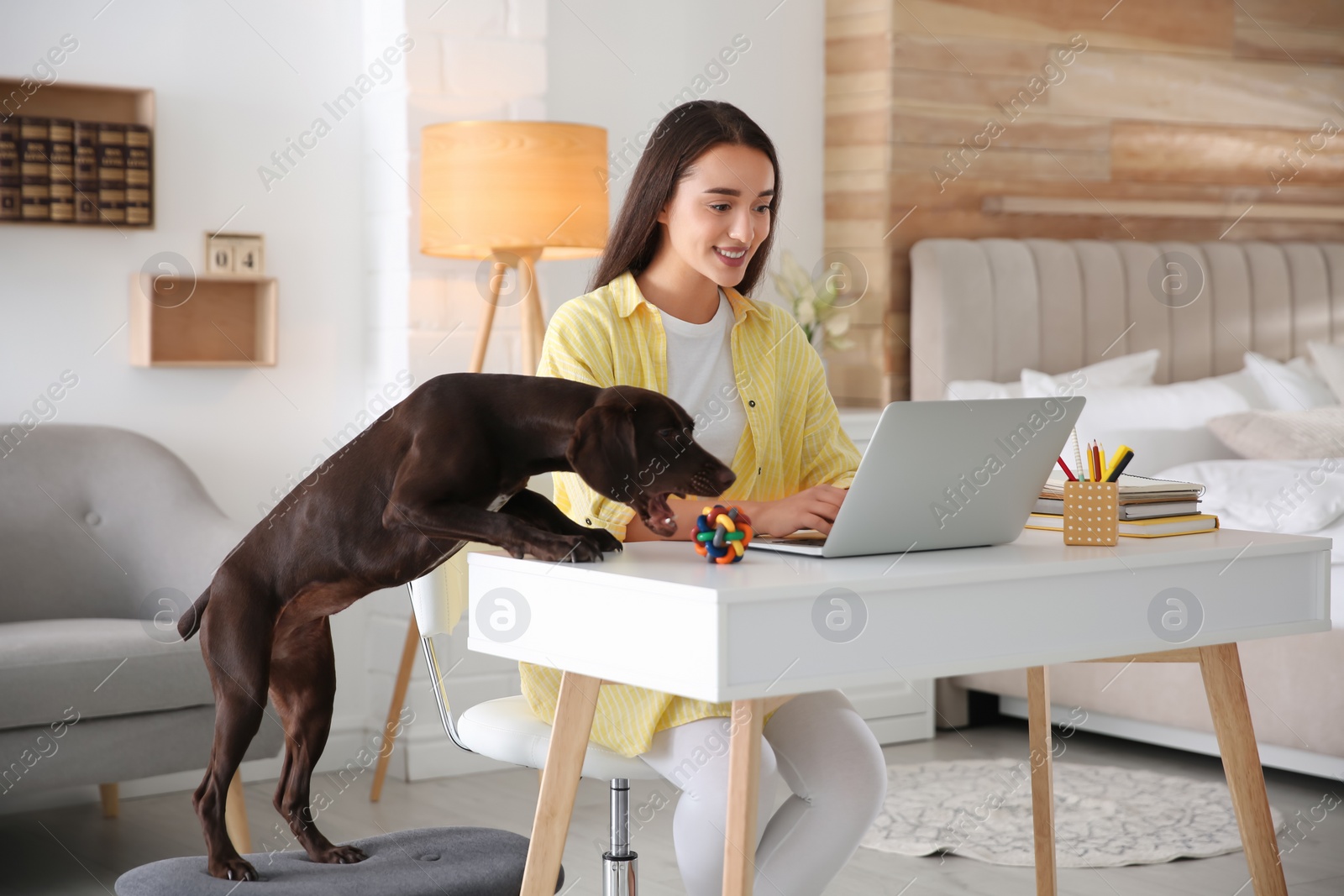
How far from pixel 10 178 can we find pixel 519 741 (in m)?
2.03

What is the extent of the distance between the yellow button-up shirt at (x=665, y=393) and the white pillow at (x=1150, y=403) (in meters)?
2.01

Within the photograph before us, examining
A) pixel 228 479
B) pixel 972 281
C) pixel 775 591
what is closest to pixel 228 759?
pixel 775 591

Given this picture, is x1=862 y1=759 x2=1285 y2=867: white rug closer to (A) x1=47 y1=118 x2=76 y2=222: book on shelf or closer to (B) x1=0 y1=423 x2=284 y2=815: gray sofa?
(B) x1=0 y1=423 x2=284 y2=815: gray sofa

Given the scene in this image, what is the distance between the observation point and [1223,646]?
6.28 ft

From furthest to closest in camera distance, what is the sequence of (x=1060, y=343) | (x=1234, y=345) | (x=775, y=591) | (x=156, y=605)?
1. (x=1234, y=345)
2. (x=1060, y=343)
3. (x=156, y=605)
4. (x=775, y=591)

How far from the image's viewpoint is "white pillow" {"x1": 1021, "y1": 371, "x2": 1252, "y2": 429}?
4.09 meters

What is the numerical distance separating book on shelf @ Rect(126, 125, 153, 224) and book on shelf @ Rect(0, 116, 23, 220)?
229 millimetres

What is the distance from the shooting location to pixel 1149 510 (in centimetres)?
191

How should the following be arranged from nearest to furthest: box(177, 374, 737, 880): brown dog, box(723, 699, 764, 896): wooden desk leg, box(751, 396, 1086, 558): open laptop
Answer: box(177, 374, 737, 880): brown dog, box(723, 699, 764, 896): wooden desk leg, box(751, 396, 1086, 558): open laptop

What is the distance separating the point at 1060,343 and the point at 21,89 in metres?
2.91

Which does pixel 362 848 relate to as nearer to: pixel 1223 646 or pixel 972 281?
pixel 1223 646

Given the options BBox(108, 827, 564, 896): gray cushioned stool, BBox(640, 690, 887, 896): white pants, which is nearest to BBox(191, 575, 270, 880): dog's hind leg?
BBox(108, 827, 564, 896): gray cushioned stool

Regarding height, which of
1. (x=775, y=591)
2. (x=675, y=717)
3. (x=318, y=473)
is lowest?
(x=675, y=717)

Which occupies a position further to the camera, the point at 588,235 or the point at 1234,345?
the point at 1234,345
